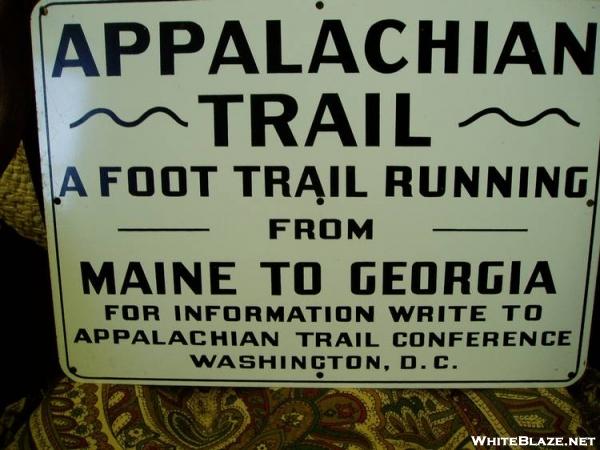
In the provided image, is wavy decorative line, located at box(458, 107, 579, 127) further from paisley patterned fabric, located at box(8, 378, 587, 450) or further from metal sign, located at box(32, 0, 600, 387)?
paisley patterned fabric, located at box(8, 378, 587, 450)

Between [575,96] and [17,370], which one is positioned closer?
[575,96]

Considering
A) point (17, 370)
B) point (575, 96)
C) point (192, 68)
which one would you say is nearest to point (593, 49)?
point (575, 96)

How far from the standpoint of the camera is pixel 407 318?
0.79m

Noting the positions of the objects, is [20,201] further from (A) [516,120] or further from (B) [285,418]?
(A) [516,120]

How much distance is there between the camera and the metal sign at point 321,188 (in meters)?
0.71

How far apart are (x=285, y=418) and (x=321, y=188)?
38cm

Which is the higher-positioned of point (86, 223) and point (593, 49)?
point (593, 49)

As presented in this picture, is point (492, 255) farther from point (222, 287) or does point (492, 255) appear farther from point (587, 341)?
point (222, 287)

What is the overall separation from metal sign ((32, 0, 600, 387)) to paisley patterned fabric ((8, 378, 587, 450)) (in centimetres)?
3

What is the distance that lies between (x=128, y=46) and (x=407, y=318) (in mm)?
611

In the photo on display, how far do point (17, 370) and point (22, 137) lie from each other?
400mm

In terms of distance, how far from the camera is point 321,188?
0.74m

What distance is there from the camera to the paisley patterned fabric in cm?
75

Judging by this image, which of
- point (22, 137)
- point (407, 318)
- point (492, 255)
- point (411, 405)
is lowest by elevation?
point (411, 405)
